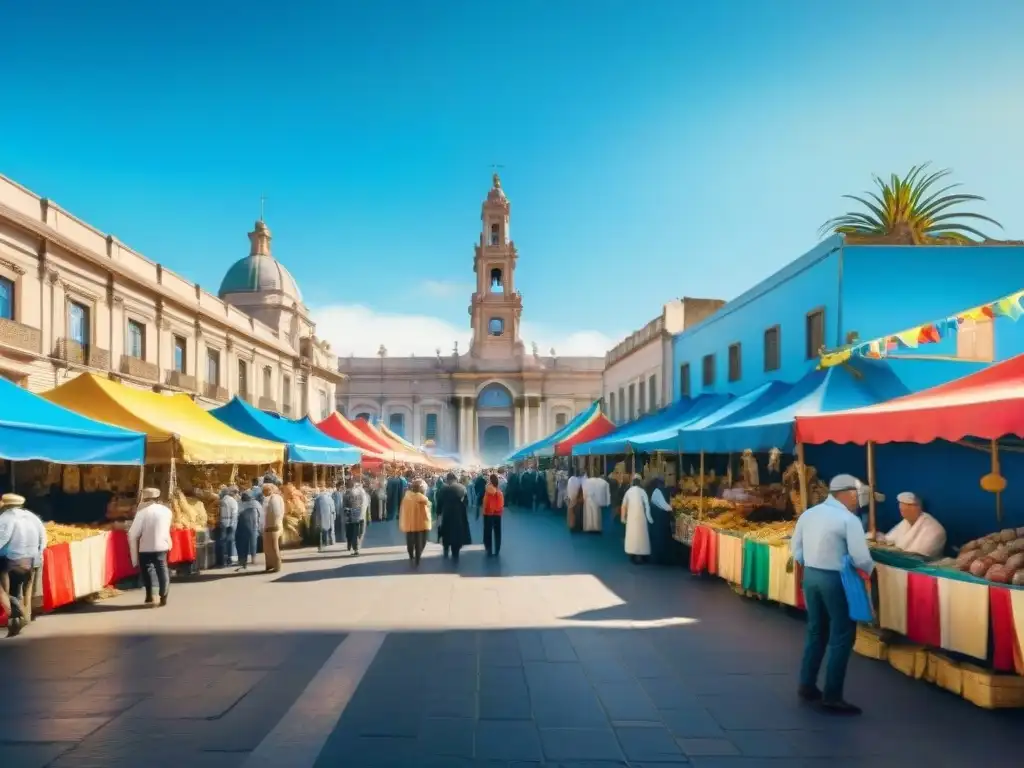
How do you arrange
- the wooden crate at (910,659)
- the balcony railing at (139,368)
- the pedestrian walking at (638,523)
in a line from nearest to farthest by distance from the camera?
the wooden crate at (910,659), the pedestrian walking at (638,523), the balcony railing at (139,368)

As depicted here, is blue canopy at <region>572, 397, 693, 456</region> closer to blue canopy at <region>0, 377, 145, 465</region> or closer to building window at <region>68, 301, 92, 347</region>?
blue canopy at <region>0, 377, 145, 465</region>

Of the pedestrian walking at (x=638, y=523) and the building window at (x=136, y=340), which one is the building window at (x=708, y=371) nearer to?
the pedestrian walking at (x=638, y=523)

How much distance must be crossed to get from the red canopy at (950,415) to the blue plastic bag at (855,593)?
5.11 feet

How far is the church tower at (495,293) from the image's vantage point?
2598 inches

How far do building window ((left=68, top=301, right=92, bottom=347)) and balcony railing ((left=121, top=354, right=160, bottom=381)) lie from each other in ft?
4.72

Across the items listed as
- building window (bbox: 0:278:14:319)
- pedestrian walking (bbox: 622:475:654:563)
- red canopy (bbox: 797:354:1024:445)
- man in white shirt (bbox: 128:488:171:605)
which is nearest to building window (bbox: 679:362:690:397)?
pedestrian walking (bbox: 622:475:654:563)

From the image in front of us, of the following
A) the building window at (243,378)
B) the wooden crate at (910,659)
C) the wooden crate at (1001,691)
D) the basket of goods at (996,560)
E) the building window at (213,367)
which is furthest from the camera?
the building window at (243,378)

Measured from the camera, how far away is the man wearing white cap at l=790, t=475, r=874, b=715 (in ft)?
18.4

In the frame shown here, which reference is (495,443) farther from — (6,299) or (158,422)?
(158,422)

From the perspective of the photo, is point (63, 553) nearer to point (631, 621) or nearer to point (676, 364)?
point (631, 621)

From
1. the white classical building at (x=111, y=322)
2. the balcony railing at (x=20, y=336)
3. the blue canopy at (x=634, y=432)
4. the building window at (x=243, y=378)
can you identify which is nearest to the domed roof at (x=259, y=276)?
the white classical building at (x=111, y=322)

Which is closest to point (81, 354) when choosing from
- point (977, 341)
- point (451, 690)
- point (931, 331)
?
point (451, 690)

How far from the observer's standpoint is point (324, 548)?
16.8m

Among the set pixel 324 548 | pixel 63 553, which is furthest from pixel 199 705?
pixel 324 548
